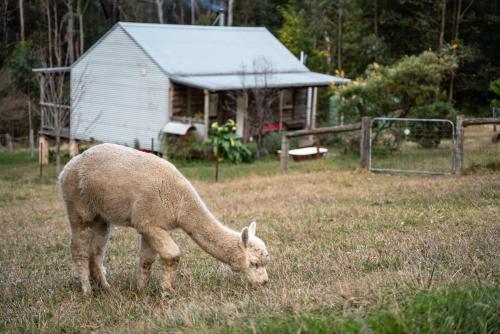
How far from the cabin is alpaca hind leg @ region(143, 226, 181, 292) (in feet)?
74.1

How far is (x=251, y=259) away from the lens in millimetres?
7391

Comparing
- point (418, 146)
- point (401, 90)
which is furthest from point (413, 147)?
point (401, 90)

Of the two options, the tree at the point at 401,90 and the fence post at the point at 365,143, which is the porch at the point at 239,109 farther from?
the fence post at the point at 365,143

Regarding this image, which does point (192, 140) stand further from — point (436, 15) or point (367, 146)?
point (436, 15)

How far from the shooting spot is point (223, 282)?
7750mm

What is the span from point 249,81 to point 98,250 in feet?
82.7

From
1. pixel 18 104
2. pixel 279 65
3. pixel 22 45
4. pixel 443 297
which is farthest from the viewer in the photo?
pixel 22 45

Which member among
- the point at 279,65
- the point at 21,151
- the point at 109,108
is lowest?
the point at 21,151

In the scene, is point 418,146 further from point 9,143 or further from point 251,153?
point 9,143

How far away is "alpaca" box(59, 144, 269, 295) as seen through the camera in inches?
293

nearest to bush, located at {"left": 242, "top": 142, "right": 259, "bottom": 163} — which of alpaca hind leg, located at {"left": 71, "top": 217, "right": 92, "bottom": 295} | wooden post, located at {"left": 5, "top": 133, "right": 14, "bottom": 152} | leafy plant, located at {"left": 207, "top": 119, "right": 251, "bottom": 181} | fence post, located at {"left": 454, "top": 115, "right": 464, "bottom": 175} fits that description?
leafy plant, located at {"left": 207, "top": 119, "right": 251, "bottom": 181}

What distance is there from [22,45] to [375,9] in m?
22.9

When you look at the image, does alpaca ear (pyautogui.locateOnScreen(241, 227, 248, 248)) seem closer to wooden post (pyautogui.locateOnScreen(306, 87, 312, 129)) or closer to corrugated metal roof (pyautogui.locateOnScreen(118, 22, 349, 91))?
corrugated metal roof (pyautogui.locateOnScreen(118, 22, 349, 91))

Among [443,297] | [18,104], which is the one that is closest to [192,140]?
[18,104]
